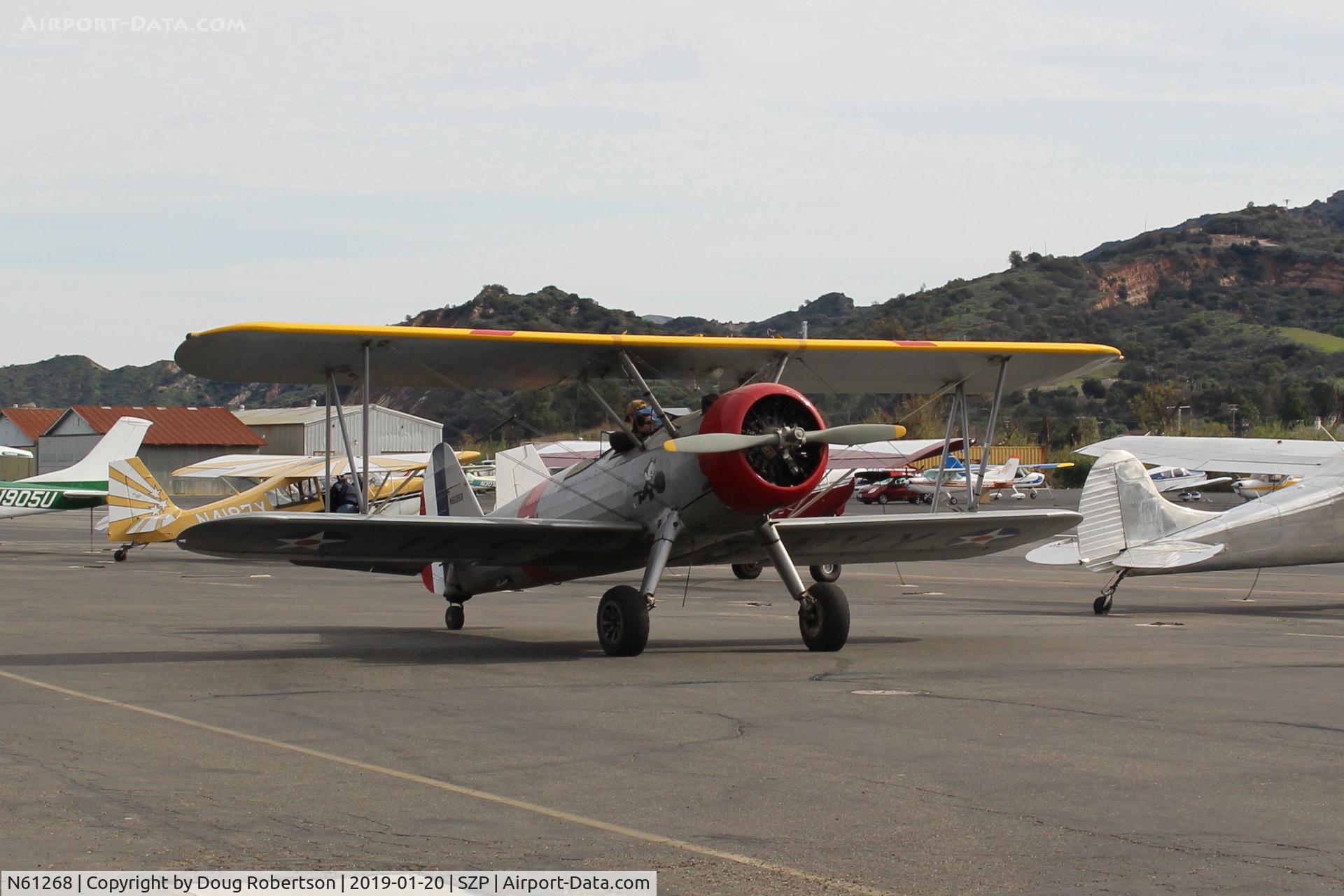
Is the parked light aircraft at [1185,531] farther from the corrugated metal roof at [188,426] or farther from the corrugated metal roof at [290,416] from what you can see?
the corrugated metal roof at [188,426]

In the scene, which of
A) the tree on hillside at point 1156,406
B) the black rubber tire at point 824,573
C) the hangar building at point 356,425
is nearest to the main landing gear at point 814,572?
the black rubber tire at point 824,573

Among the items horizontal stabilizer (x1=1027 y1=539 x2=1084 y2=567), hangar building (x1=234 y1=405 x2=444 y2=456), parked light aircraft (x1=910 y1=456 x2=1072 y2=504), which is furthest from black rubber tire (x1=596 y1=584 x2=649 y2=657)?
hangar building (x1=234 y1=405 x2=444 y2=456)

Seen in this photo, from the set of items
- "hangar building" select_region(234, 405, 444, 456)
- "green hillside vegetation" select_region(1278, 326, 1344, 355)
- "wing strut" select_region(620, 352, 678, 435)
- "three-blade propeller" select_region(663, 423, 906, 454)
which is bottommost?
"three-blade propeller" select_region(663, 423, 906, 454)

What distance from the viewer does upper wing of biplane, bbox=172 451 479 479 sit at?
31812mm

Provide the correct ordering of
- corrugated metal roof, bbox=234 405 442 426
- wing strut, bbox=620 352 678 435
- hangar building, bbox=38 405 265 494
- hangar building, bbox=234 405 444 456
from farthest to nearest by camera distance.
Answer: corrugated metal roof, bbox=234 405 442 426 → hangar building, bbox=234 405 444 456 → hangar building, bbox=38 405 265 494 → wing strut, bbox=620 352 678 435

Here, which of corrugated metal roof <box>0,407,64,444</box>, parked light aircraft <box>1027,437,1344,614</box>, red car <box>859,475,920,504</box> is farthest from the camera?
corrugated metal roof <box>0,407,64,444</box>

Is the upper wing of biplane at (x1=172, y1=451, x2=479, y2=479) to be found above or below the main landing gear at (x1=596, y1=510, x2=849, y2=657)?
above

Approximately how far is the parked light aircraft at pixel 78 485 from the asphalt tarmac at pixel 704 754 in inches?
840

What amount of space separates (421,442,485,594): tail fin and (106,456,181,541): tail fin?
16712 mm

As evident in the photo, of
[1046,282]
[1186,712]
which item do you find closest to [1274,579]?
[1186,712]

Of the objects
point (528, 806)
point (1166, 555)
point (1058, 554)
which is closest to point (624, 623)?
point (528, 806)

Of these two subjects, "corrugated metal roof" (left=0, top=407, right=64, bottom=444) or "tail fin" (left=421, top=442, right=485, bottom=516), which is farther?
"corrugated metal roof" (left=0, top=407, right=64, bottom=444)

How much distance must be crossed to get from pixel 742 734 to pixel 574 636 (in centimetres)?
673

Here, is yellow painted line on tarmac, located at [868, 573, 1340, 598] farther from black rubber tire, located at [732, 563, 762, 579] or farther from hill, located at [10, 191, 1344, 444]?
hill, located at [10, 191, 1344, 444]
